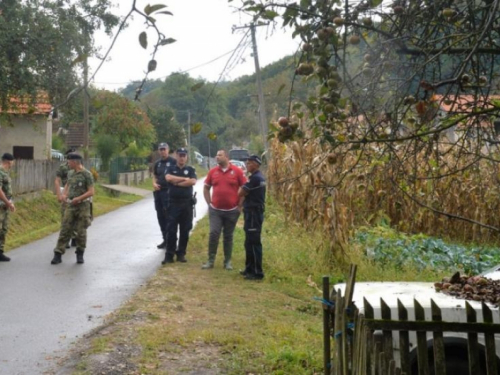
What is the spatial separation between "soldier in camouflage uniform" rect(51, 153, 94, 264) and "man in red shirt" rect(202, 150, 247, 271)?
2.13 m

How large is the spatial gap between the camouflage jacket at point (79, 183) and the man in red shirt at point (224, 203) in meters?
2.13

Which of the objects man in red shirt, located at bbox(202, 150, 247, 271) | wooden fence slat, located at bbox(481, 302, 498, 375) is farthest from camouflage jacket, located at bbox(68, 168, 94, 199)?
wooden fence slat, located at bbox(481, 302, 498, 375)

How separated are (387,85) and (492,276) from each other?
2397 millimetres

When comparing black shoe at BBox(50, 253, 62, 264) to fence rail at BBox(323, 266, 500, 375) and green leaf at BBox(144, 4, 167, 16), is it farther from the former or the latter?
green leaf at BBox(144, 4, 167, 16)

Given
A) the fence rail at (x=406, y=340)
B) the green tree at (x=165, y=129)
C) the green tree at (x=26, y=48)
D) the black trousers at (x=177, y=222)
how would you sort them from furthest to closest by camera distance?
1. the green tree at (x=165, y=129)
2. the green tree at (x=26, y=48)
3. the black trousers at (x=177, y=222)
4. the fence rail at (x=406, y=340)

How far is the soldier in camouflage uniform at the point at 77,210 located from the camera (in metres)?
13.7

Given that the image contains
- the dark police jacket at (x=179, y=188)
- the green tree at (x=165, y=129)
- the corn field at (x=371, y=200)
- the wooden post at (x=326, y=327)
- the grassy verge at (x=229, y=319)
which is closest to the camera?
the wooden post at (x=326, y=327)

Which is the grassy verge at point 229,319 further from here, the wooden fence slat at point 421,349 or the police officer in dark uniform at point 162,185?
the wooden fence slat at point 421,349

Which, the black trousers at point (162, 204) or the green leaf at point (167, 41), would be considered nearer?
the green leaf at point (167, 41)

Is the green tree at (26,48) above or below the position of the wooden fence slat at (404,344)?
above

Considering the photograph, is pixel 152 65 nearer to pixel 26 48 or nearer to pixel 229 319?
pixel 229 319

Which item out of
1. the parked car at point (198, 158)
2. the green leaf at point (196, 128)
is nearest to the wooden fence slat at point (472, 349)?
the green leaf at point (196, 128)

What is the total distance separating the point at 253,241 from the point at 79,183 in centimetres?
331

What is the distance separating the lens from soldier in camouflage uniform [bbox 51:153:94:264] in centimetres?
1368
